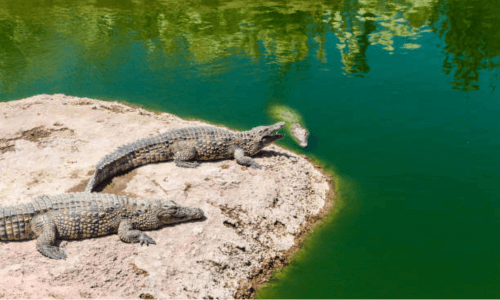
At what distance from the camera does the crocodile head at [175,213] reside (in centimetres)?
749

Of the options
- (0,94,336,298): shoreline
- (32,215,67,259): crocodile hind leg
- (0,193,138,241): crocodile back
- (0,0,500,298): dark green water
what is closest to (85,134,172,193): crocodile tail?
(0,94,336,298): shoreline

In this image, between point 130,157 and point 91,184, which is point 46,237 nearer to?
point 91,184

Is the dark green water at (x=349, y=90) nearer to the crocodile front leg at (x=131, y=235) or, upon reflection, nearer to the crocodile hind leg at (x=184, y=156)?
the crocodile front leg at (x=131, y=235)

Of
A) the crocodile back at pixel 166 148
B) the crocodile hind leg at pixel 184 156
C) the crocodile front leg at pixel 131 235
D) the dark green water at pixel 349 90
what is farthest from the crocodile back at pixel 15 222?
the dark green water at pixel 349 90

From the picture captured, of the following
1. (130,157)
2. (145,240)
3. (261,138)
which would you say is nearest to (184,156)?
(130,157)

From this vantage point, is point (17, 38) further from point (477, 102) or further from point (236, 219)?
point (477, 102)

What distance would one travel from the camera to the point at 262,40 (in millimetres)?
18484

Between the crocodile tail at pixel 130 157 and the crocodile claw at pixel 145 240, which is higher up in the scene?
the crocodile tail at pixel 130 157

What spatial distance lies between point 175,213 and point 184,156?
2.29 m

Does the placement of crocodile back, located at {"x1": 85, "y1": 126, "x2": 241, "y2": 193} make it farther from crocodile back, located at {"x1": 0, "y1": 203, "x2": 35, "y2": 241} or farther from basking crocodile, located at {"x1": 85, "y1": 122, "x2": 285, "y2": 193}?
crocodile back, located at {"x1": 0, "y1": 203, "x2": 35, "y2": 241}

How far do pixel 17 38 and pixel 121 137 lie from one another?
12.9m

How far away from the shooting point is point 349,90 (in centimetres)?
1384

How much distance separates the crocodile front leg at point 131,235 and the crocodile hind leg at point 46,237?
96 centimetres

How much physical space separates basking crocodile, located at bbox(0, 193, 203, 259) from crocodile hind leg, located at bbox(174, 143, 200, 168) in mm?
2011
